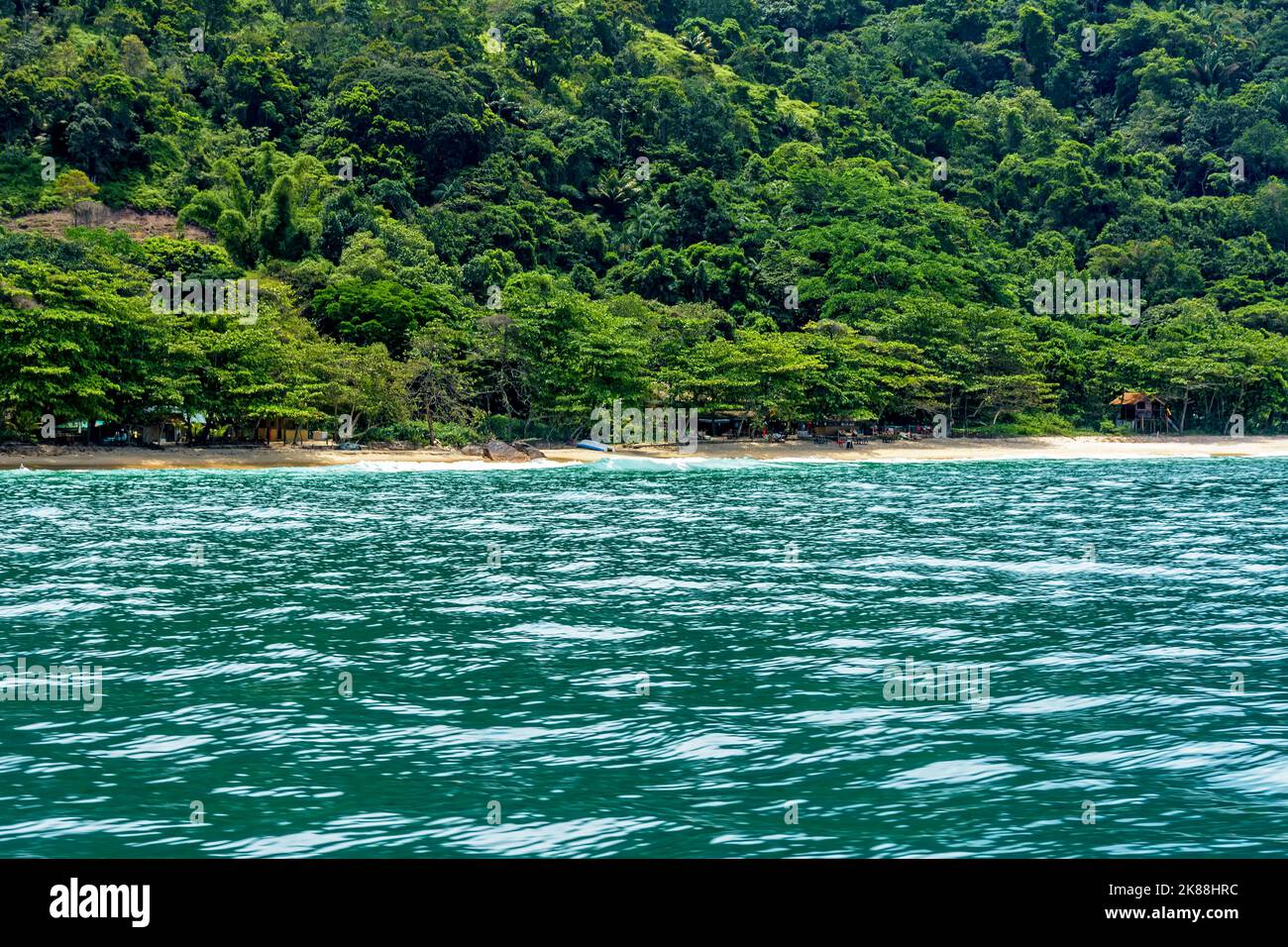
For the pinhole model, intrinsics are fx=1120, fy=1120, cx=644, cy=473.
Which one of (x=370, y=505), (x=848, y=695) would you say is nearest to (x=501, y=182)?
(x=370, y=505)

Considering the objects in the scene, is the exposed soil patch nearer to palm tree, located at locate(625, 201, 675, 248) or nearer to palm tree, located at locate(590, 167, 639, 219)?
palm tree, located at locate(625, 201, 675, 248)

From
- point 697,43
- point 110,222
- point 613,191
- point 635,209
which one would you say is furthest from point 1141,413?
point 697,43

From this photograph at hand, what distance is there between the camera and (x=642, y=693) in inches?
542

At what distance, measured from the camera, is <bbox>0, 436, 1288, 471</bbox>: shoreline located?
191 feet

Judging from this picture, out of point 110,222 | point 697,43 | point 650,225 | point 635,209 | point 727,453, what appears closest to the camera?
point 727,453

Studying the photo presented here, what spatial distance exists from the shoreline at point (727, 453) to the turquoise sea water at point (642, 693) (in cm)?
2901

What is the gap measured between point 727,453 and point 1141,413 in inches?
1609

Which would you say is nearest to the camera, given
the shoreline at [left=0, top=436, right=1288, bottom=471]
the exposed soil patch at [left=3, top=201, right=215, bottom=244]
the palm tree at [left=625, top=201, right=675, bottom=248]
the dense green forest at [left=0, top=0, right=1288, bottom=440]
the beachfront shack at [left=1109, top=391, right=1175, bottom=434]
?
the shoreline at [left=0, top=436, right=1288, bottom=471]

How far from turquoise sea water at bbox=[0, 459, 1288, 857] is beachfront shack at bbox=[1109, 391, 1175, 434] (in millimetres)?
63446

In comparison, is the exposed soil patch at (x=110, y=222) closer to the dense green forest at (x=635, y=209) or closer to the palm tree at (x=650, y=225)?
the dense green forest at (x=635, y=209)

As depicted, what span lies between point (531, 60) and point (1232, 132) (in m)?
96.6

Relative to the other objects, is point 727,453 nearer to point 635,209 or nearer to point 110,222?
point 635,209

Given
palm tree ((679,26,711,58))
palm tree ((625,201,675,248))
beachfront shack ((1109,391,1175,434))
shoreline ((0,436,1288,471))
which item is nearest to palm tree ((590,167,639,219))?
palm tree ((625,201,675,248))

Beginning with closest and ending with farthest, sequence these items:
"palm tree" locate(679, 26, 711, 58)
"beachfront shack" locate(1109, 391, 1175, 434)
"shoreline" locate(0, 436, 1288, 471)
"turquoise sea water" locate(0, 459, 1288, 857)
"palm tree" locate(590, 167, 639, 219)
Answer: "turquoise sea water" locate(0, 459, 1288, 857)
"shoreline" locate(0, 436, 1288, 471)
"beachfront shack" locate(1109, 391, 1175, 434)
"palm tree" locate(590, 167, 639, 219)
"palm tree" locate(679, 26, 711, 58)
